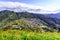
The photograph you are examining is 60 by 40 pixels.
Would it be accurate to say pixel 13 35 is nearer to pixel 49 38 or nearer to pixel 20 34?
pixel 20 34

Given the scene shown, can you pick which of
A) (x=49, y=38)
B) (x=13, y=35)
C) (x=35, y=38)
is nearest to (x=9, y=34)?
(x=13, y=35)

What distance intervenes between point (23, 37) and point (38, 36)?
983mm

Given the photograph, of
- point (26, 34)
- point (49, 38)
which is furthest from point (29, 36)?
point (49, 38)

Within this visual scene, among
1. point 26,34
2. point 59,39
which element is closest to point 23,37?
point 26,34

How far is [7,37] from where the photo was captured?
12539mm

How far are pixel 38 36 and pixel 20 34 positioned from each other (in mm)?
1124

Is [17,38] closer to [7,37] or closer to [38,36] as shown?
[7,37]

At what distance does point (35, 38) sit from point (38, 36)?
0.32m

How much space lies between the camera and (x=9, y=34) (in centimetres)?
1302

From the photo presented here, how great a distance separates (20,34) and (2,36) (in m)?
1.16

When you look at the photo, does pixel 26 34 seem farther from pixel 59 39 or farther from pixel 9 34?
pixel 59 39

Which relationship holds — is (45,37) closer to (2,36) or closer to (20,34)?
(20,34)

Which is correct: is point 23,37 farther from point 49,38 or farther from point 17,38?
point 49,38

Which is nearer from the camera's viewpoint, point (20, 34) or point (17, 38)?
point (17, 38)
